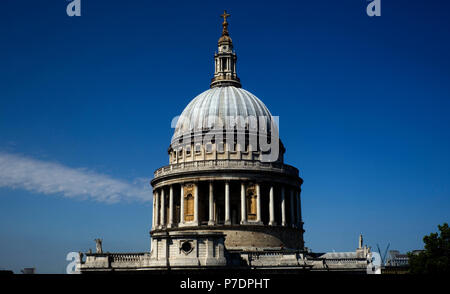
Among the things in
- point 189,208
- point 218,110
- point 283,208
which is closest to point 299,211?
point 283,208

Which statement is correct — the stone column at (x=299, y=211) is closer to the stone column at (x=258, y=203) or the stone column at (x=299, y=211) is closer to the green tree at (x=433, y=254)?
the stone column at (x=258, y=203)

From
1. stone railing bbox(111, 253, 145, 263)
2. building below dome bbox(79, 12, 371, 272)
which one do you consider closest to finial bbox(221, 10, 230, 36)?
building below dome bbox(79, 12, 371, 272)

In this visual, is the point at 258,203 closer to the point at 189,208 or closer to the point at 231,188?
the point at 231,188

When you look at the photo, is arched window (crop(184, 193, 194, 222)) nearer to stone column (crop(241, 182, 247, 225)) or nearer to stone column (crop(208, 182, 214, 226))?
stone column (crop(208, 182, 214, 226))

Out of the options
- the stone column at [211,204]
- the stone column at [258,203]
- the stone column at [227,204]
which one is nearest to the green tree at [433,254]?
the stone column at [258,203]

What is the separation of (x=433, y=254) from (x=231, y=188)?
2346 centimetres

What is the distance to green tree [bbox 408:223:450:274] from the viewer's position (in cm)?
5531

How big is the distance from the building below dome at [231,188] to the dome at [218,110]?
0.13m

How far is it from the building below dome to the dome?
129mm

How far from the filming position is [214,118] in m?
70.4

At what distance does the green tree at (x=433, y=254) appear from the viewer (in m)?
Answer: 55.3
